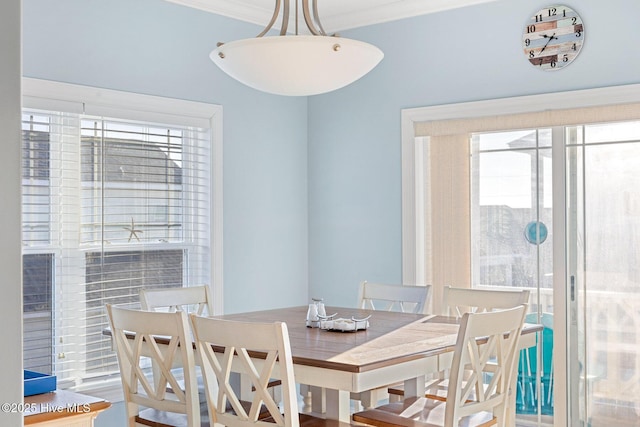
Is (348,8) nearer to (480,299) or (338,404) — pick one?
(480,299)

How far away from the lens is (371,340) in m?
2.83

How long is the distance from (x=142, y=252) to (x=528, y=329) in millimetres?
2103

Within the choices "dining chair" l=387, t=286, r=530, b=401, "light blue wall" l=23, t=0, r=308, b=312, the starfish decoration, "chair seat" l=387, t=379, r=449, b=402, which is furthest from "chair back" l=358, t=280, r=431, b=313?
the starfish decoration

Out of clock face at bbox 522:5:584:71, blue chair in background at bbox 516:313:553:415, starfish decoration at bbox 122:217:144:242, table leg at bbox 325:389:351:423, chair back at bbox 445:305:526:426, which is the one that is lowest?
blue chair in background at bbox 516:313:553:415

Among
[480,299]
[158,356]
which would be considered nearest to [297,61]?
[158,356]

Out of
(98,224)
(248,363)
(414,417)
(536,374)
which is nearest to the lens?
(248,363)

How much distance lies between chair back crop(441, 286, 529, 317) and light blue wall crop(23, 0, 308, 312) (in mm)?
1474

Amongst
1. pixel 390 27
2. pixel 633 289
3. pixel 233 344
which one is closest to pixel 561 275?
pixel 633 289

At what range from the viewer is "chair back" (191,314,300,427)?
228 centimetres

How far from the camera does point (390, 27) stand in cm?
461

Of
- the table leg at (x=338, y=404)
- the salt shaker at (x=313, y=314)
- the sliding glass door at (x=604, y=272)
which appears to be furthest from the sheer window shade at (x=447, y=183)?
the table leg at (x=338, y=404)

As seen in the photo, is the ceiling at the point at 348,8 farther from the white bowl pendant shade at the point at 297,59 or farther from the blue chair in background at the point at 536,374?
the blue chair in background at the point at 536,374

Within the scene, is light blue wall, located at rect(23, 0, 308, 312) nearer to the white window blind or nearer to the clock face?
the white window blind

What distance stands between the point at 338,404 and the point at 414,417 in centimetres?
32
